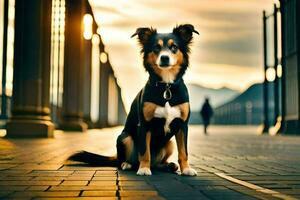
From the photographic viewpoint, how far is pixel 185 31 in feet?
17.2

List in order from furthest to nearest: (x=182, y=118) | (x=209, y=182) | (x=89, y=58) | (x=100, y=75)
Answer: (x=100, y=75)
(x=89, y=58)
(x=182, y=118)
(x=209, y=182)

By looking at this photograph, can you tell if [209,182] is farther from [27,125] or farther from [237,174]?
[27,125]

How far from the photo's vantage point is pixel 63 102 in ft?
74.0

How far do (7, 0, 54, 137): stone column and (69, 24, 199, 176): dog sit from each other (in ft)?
27.6

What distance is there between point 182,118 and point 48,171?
1.45m

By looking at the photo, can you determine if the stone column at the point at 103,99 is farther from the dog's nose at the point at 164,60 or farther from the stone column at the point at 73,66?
the dog's nose at the point at 164,60

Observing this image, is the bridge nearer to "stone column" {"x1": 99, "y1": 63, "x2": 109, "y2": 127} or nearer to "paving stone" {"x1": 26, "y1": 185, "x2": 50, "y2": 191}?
"paving stone" {"x1": 26, "y1": 185, "x2": 50, "y2": 191}

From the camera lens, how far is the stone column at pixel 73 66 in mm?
22031

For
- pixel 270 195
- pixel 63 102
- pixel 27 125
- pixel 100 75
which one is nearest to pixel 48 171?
pixel 270 195

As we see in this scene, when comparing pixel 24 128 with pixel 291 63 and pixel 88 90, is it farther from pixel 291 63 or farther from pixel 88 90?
pixel 88 90

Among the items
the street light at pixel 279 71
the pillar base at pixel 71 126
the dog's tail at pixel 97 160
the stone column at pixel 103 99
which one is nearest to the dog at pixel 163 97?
the dog's tail at pixel 97 160

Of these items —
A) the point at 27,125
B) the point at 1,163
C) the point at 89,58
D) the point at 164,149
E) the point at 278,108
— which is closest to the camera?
the point at 164,149

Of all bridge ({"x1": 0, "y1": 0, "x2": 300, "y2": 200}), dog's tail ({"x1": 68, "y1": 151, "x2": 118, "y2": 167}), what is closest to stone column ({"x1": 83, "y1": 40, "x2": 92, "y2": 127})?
bridge ({"x1": 0, "y1": 0, "x2": 300, "y2": 200})

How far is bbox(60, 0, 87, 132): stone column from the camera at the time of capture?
2203 cm
